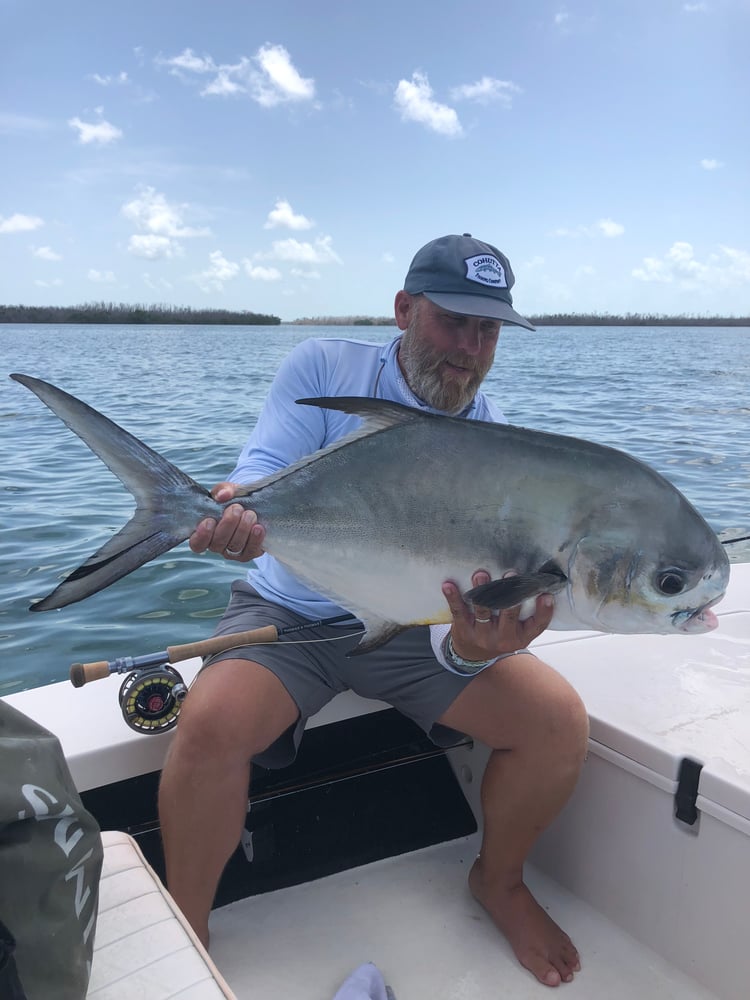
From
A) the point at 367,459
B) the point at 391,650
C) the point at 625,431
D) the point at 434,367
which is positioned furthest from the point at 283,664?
the point at 625,431

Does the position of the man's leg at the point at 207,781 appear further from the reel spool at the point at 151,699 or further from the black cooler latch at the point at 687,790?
the black cooler latch at the point at 687,790

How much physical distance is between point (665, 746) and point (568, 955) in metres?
0.67

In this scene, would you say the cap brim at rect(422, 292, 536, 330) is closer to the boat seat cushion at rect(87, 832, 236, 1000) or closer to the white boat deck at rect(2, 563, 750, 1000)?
the white boat deck at rect(2, 563, 750, 1000)

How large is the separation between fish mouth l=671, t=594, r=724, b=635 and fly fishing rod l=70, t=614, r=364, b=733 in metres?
1.06

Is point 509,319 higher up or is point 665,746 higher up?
point 509,319

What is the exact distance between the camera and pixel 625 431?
454 inches

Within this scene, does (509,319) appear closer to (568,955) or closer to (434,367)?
(434,367)

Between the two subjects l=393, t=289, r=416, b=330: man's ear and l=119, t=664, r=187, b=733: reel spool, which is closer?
l=119, t=664, r=187, b=733: reel spool

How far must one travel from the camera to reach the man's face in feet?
7.74

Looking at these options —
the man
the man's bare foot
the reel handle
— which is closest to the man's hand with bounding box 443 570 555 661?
the man

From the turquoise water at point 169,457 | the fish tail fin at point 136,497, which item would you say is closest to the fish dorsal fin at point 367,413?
the fish tail fin at point 136,497

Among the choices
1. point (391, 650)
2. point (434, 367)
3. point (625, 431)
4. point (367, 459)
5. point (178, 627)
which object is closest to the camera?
point (367, 459)

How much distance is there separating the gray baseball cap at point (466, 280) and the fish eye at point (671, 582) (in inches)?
37.0

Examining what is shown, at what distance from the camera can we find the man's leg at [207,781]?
1891mm
